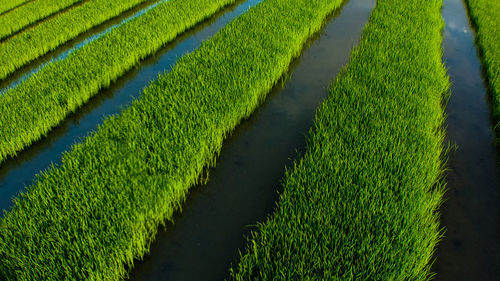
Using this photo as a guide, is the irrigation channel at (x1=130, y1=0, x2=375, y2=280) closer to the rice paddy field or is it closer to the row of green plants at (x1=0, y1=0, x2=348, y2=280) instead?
the rice paddy field

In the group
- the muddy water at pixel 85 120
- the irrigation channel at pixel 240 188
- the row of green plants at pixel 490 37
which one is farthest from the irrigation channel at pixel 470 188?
the muddy water at pixel 85 120

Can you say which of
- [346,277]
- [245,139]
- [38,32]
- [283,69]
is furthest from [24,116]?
[346,277]

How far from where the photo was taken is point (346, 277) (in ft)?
6.46

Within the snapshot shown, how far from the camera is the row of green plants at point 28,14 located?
631cm

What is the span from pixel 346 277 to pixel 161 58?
4.92 metres

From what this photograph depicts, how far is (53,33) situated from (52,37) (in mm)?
200

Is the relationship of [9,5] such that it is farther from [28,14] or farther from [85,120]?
[85,120]

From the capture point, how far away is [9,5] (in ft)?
25.0

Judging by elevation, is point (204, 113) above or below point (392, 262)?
above

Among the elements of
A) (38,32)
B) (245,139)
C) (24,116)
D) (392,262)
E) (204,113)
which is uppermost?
(38,32)

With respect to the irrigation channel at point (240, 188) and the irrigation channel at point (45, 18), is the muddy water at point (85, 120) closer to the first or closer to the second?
the irrigation channel at point (240, 188)

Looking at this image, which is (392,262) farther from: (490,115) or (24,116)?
(24,116)

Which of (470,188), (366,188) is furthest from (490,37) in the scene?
(366,188)

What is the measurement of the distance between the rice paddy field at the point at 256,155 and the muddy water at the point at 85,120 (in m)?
0.02
